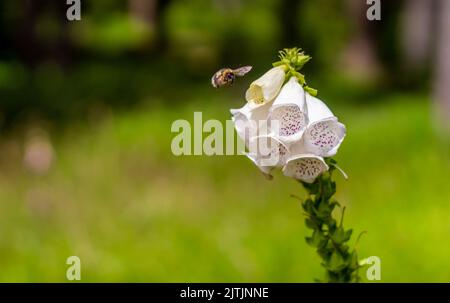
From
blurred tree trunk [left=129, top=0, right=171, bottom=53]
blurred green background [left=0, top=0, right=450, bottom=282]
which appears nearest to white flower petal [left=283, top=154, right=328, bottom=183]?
blurred green background [left=0, top=0, right=450, bottom=282]

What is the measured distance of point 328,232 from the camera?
1.18 meters

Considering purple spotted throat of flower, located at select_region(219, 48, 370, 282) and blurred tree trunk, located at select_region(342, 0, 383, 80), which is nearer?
purple spotted throat of flower, located at select_region(219, 48, 370, 282)

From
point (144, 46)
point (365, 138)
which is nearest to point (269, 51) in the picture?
point (144, 46)

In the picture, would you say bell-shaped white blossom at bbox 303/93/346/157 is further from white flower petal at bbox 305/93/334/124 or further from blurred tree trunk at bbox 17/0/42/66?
blurred tree trunk at bbox 17/0/42/66

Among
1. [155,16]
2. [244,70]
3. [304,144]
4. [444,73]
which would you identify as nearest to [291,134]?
[304,144]

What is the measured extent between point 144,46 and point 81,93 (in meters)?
4.76

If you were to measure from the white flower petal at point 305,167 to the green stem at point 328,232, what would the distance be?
0.03 metres

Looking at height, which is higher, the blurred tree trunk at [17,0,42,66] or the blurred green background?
the blurred tree trunk at [17,0,42,66]

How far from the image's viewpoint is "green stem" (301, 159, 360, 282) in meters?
1.17

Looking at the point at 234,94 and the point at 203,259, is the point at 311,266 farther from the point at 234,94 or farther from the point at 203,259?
the point at 234,94

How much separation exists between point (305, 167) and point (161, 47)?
14.0 meters

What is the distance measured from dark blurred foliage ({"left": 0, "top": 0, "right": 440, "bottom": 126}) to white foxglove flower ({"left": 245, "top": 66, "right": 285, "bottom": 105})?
739 centimetres

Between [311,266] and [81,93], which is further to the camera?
[81,93]

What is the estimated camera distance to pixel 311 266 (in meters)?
3.65
